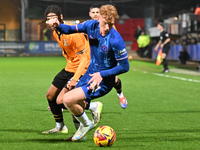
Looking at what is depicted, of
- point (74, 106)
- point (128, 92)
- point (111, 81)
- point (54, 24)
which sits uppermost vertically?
point (54, 24)

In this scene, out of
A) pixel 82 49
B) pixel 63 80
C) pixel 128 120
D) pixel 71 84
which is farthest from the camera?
pixel 128 120

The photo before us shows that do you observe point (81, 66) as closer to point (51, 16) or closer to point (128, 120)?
point (51, 16)

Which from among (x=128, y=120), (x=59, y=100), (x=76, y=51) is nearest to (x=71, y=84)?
(x=59, y=100)

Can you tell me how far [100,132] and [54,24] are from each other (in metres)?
1.62

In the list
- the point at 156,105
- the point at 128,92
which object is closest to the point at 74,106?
the point at 156,105

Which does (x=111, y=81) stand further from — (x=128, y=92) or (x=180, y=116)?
(x=128, y=92)

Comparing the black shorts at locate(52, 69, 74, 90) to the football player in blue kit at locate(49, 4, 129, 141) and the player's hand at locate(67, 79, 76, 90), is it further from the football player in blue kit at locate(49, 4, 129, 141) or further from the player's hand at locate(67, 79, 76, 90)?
the football player in blue kit at locate(49, 4, 129, 141)

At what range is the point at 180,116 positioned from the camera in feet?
24.8

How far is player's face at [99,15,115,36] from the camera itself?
508cm

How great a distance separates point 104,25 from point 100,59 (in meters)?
0.48

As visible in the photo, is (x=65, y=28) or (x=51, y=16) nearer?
(x=65, y=28)

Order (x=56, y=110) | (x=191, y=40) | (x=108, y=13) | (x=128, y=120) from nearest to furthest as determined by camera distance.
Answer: (x=108, y=13) < (x=56, y=110) < (x=128, y=120) < (x=191, y=40)

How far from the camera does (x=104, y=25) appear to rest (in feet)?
16.8

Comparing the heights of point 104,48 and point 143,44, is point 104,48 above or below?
above
